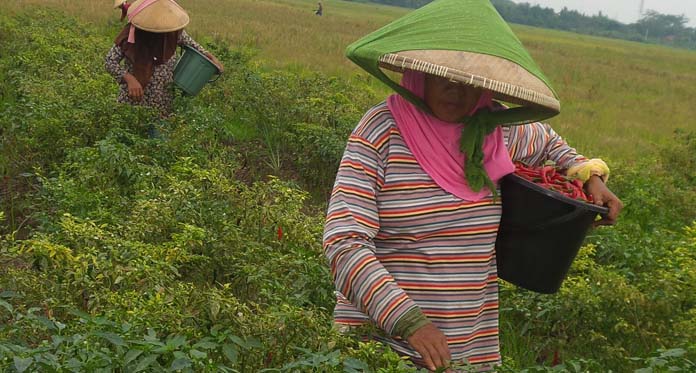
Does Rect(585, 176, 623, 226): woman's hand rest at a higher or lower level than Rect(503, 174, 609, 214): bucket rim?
lower

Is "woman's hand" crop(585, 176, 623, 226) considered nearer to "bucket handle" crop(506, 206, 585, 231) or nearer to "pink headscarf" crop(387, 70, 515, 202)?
"bucket handle" crop(506, 206, 585, 231)

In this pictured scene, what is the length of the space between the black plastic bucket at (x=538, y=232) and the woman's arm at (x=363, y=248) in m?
0.43

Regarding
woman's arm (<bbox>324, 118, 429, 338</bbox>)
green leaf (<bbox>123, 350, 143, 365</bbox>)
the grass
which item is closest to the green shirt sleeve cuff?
woman's arm (<bbox>324, 118, 429, 338</bbox>)

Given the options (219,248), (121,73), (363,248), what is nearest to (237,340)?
(363,248)

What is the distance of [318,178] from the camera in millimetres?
6770

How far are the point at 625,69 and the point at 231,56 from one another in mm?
20784

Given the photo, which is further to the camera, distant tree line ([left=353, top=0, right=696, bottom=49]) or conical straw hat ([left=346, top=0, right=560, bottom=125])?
distant tree line ([left=353, top=0, right=696, bottom=49])

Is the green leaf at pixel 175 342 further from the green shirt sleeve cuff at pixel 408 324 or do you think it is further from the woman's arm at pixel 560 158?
the woman's arm at pixel 560 158

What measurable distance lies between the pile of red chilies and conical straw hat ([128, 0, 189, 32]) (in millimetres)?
3753

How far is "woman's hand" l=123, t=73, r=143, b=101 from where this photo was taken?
5.88 m

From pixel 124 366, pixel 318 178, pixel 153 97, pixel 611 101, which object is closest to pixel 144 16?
pixel 153 97

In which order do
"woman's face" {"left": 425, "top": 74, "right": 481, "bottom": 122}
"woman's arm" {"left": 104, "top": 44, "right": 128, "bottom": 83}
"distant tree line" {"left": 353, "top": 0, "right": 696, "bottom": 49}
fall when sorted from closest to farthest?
"woman's face" {"left": 425, "top": 74, "right": 481, "bottom": 122}, "woman's arm" {"left": 104, "top": 44, "right": 128, "bottom": 83}, "distant tree line" {"left": 353, "top": 0, "right": 696, "bottom": 49}

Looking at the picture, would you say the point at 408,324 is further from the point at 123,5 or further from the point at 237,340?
the point at 123,5

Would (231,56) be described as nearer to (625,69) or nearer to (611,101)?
(611,101)
